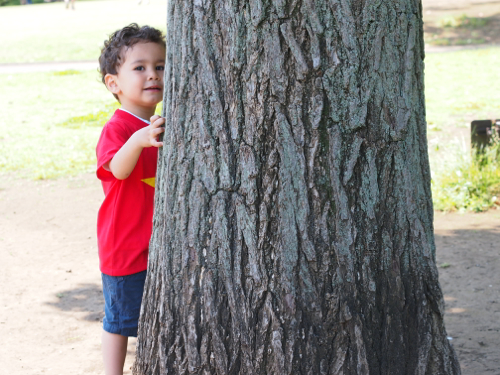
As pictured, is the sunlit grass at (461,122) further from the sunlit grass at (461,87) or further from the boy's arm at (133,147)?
the boy's arm at (133,147)

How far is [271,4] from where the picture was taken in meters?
2.10

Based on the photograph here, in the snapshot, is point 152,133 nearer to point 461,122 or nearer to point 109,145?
point 109,145

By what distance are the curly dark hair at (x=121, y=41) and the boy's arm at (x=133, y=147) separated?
0.55 metres

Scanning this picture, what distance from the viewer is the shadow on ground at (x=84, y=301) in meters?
4.11

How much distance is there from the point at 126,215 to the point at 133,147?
0.40 m

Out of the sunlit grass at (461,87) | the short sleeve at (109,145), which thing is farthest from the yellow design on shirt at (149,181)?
the sunlit grass at (461,87)

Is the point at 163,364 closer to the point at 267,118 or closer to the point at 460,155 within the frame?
the point at 267,118

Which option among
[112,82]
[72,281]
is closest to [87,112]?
[72,281]

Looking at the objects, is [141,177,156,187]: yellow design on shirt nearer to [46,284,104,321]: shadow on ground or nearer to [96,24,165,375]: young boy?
[96,24,165,375]: young boy

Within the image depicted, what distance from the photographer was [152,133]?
2486mm

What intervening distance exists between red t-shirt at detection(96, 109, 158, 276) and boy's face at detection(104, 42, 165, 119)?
14cm

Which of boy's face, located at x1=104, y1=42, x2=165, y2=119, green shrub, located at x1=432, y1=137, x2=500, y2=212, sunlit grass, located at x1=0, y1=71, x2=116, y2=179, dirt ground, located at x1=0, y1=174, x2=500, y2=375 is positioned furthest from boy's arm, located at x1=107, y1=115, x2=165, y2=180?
green shrub, located at x1=432, y1=137, x2=500, y2=212

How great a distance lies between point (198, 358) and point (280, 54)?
1.15 m

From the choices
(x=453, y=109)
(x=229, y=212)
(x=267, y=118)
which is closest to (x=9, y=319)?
(x=229, y=212)
